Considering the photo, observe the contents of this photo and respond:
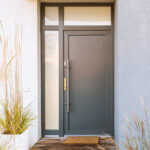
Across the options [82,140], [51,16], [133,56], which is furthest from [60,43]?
[82,140]

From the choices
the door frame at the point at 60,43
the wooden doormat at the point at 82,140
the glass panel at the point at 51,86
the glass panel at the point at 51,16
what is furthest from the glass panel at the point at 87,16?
the wooden doormat at the point at 82,140

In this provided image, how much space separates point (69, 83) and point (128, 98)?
1310mm

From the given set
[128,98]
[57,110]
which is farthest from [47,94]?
[128,98]

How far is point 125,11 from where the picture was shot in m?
2.94

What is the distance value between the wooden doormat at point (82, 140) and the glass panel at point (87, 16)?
2345mm

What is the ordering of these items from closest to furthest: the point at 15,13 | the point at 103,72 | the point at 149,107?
the point at 149,107 → the point at 15,13 → the point at 103,72

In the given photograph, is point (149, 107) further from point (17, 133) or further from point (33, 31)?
point (33, 31)

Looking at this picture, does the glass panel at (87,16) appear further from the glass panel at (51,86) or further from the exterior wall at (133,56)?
the exterior wall at (133,56)

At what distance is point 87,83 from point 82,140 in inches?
44.8

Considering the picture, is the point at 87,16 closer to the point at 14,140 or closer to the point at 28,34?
the point at 28,34

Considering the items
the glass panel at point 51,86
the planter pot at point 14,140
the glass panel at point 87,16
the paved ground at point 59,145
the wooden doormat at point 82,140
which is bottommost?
the paved ground at point 59,145

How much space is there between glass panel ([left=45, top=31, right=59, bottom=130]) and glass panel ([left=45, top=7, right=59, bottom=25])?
0.35 metres

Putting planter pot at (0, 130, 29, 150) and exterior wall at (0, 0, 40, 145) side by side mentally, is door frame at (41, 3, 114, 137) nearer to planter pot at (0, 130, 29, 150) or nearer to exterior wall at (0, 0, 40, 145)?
exterior wall at (0, 0, 40, 145)

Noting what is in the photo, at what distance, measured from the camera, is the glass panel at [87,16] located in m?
3.72
